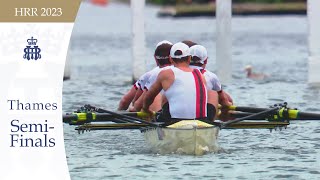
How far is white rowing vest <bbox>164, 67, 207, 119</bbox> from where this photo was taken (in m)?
21.4

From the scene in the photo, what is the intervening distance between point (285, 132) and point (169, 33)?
4240cm

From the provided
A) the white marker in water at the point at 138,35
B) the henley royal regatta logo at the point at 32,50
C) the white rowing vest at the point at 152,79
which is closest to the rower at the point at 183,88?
the white rowing vest at the point at 152,79

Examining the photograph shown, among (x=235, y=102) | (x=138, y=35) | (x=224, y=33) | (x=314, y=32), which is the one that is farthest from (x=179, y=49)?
(x=138, y=35)

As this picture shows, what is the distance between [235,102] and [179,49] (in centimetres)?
977

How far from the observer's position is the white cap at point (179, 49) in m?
21.2

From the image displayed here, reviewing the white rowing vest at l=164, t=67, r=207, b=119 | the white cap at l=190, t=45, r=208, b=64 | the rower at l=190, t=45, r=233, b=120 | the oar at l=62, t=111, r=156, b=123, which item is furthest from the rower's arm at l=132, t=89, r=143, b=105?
the white rowing vest at l=164, t=67, r=207, b=119

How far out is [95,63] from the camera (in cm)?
4666

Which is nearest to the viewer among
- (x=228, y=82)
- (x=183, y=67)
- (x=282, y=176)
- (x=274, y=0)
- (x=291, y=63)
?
(x=282, y=176)

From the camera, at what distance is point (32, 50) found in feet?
55.4

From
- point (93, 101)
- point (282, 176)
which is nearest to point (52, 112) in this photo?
point (282, 176)

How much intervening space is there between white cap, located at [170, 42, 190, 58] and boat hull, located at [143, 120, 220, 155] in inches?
38.1

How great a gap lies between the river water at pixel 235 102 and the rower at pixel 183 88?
2.08 feet

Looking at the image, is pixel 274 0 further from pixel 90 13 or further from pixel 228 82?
pixel 228 82

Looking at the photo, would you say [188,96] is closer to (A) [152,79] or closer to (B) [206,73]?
(B) [206,73]
